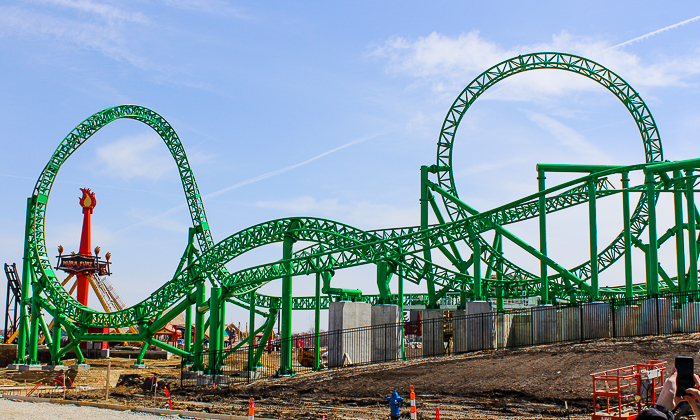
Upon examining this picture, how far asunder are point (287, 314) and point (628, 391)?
14.2m

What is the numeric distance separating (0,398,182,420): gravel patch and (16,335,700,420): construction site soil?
128 centimetres

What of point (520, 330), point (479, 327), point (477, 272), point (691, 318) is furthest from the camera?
point (477, 272)

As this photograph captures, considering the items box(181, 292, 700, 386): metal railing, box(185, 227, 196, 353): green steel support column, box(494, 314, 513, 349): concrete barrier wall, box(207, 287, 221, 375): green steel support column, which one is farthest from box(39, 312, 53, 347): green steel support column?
box(494, 314, 513, 349): concrete barrier wall

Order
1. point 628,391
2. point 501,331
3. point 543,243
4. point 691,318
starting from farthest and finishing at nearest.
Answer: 1. point 543,243
2. point 501,331
3. point 691,318
4. point 628,391

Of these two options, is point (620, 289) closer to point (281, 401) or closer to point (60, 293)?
point (281, 401)

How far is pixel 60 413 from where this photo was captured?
1491cm

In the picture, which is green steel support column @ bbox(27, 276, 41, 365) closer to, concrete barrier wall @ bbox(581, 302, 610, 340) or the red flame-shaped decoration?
the red flame-shaped decoration

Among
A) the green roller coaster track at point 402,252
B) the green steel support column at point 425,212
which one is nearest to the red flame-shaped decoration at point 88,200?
the green roller coaster track at point 402,252

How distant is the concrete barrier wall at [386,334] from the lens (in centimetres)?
2439

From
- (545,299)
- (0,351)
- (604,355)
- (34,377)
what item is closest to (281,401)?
(604,355)

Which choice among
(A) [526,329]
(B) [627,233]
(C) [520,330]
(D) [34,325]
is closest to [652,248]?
(B) [627,233]

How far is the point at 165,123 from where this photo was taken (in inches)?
1358

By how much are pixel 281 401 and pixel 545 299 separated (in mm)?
11371

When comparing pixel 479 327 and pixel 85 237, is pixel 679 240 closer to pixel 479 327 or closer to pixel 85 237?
pixel 479 327
